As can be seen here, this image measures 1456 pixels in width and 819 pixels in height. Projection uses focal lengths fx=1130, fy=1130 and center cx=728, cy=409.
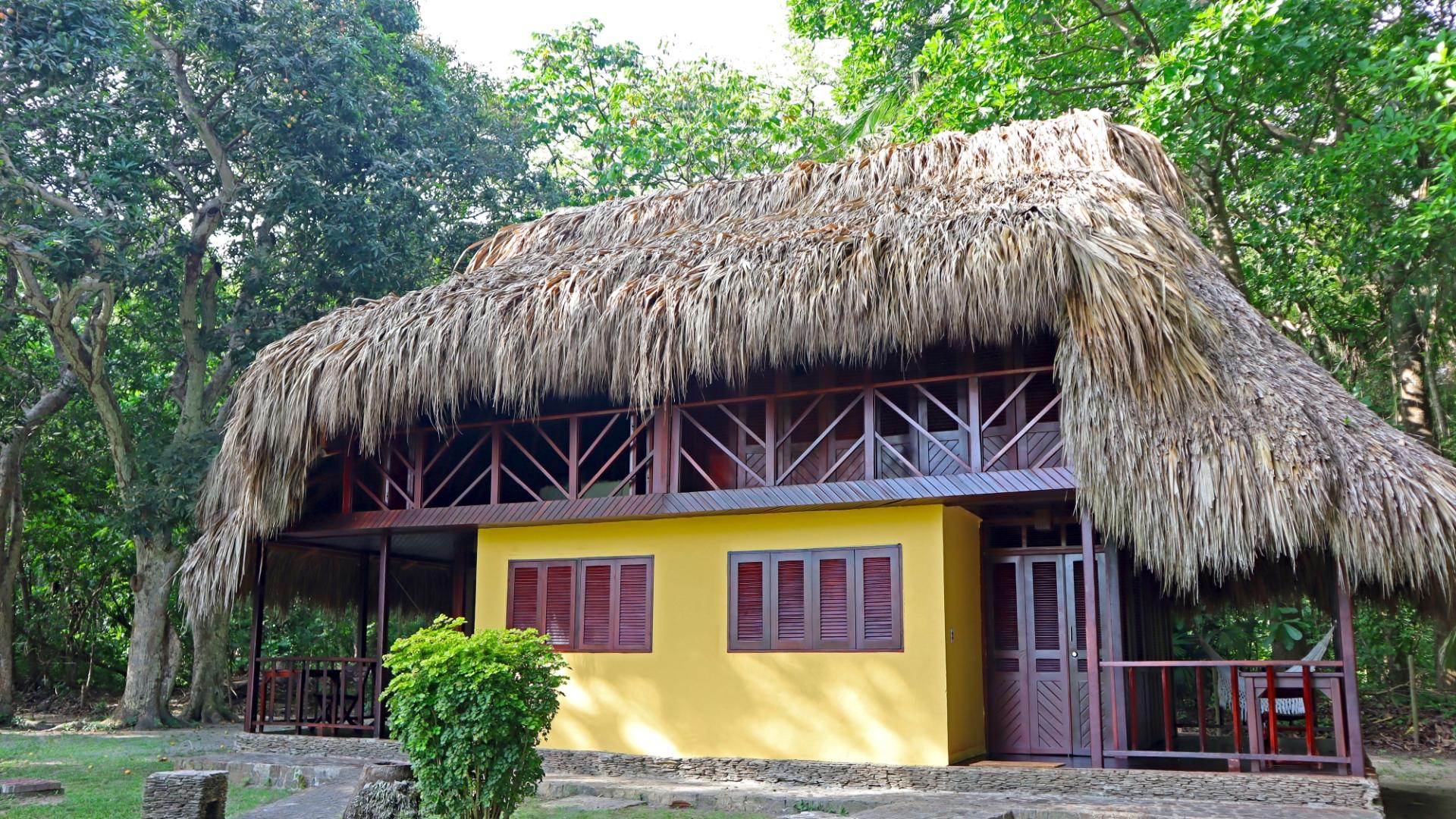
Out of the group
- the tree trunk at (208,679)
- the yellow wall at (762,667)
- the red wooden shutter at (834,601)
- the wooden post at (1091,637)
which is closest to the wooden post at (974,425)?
the yellow wall at (762,667)

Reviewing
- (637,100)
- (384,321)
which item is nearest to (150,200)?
(384,321)

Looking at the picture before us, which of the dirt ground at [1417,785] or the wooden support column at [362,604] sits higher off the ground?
the wooden support column at [362,604]

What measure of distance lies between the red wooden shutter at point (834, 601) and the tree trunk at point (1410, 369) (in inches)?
268

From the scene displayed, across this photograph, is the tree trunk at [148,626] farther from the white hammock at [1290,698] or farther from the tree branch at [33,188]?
the white hammock at [1290,698]

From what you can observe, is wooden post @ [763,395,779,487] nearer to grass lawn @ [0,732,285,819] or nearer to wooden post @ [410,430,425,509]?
wooden post @ [410,430,425,509]

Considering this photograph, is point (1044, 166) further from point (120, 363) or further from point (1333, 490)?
point (120, 363)

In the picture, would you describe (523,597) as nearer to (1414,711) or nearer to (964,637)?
(964,637)

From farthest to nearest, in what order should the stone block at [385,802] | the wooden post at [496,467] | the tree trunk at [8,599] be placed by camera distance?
the tree trunk at [8,599] < the wooden post at [496,467] < the stone block at [385,802]

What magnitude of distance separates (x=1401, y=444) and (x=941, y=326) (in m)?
2.83

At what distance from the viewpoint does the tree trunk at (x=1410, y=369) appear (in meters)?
11.3

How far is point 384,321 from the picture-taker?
30.9 ft

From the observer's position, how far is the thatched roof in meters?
6.57

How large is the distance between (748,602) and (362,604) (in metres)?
5.27

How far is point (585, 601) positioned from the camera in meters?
8.93
